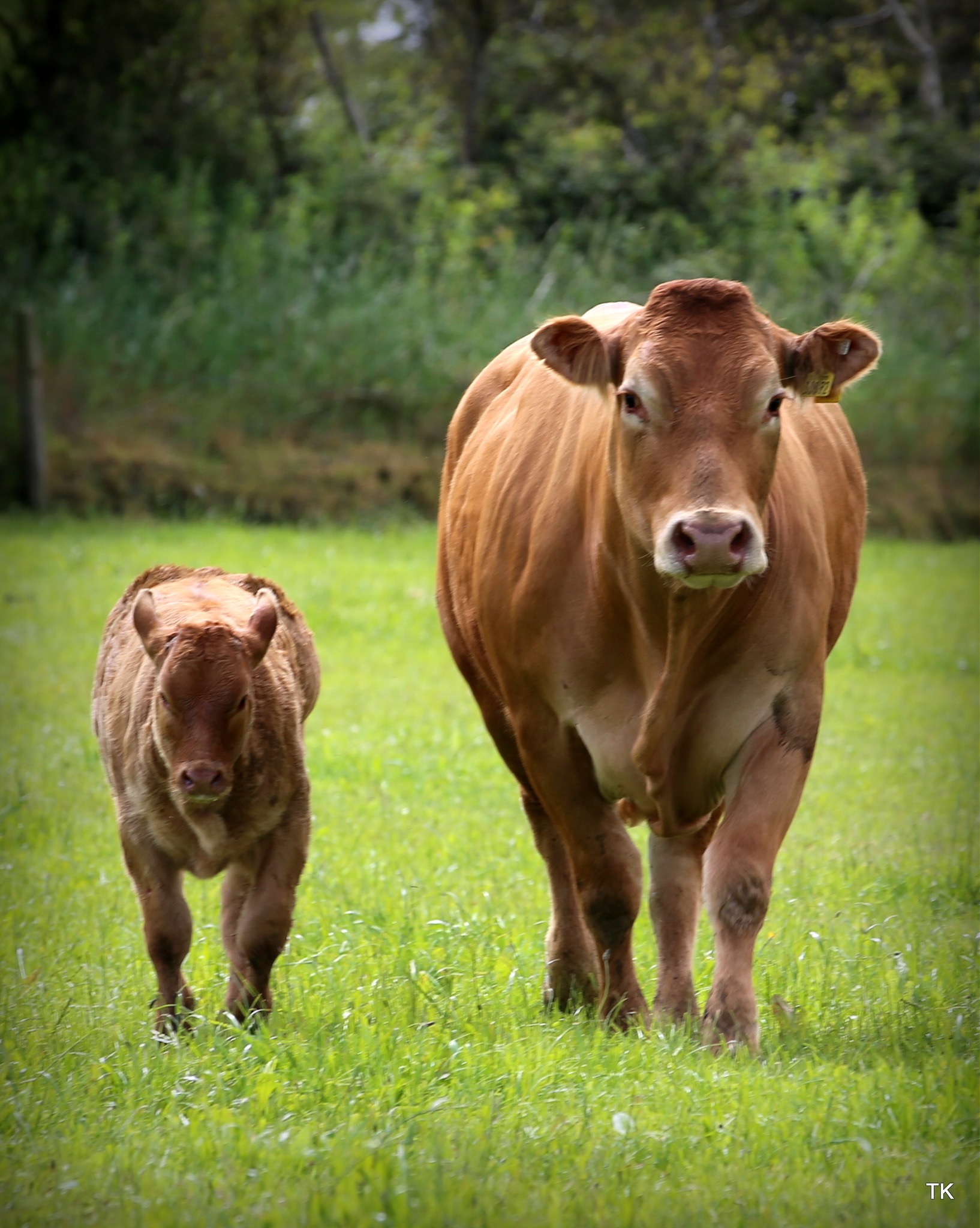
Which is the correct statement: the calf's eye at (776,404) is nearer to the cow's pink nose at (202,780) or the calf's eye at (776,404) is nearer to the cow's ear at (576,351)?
the cow's ear at (576,351)

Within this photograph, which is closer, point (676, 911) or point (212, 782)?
point (212, 782)

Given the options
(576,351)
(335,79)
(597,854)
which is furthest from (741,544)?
(335,79)

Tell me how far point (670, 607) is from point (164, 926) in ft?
6.42

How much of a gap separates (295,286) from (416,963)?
18.1 meters

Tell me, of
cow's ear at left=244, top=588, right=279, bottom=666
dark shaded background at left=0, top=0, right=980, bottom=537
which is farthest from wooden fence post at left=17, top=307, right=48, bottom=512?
cow's ear at left=244, top=588, right=279, bottom=666

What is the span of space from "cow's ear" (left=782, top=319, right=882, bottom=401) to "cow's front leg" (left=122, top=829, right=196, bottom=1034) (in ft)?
8.48

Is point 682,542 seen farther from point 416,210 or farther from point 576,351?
point 416,210

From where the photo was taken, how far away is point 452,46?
29750 millimetres

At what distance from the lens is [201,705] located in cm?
507

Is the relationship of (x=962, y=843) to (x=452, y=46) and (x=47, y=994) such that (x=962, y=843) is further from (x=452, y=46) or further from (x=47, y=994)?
(x=452, y=46)

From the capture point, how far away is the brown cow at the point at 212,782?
5090 mm

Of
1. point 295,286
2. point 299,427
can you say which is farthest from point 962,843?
point 295,286

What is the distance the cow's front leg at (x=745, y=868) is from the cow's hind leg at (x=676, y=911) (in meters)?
0.34

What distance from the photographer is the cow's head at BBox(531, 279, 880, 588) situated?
4191 millimetres
